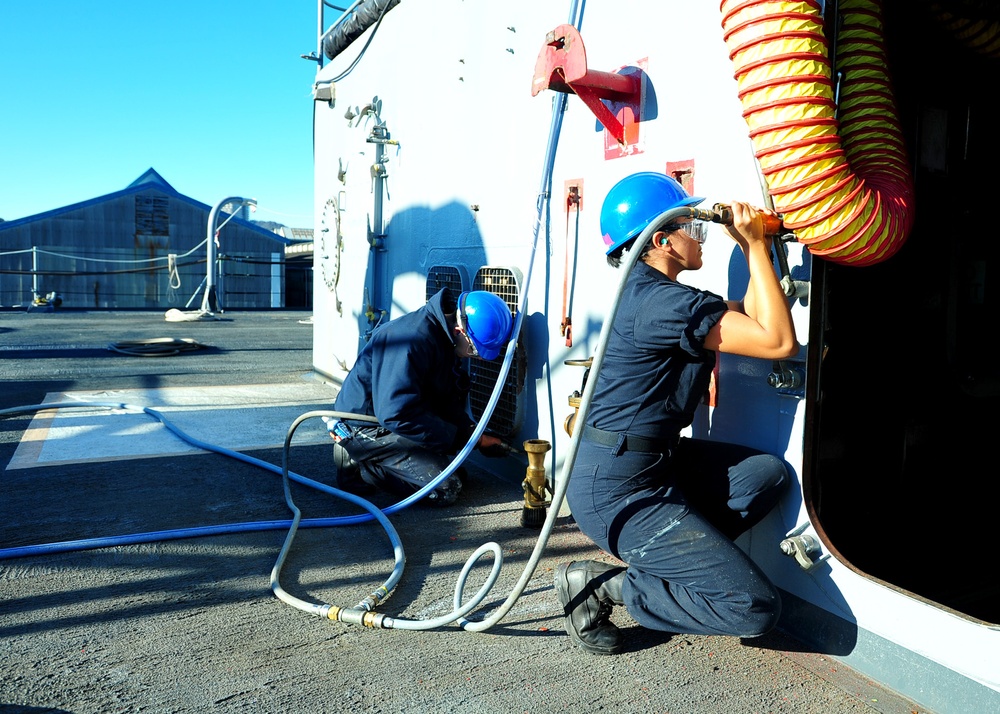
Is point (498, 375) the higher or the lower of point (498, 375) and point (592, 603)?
the higher

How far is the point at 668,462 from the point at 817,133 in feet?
3.86

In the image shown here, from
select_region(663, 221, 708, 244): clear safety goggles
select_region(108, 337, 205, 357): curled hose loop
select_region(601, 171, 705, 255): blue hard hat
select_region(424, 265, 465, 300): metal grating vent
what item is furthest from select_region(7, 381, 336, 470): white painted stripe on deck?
select_region(663, 221, 708, 244): clear safety goggles

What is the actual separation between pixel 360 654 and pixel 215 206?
19047 mm

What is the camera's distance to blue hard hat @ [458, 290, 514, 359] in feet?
13.2

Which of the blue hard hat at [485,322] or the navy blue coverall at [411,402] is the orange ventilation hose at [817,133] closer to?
the blue hard hat at [485,322]

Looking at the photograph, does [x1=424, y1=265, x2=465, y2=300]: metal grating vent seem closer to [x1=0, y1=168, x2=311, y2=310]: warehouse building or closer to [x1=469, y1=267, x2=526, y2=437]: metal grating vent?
[x1=469, y1=267, x2=526, y2=437]: metal grating vent

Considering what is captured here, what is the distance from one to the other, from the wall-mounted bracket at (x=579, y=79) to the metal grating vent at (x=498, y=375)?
1.19 m

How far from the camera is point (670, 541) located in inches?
96.8

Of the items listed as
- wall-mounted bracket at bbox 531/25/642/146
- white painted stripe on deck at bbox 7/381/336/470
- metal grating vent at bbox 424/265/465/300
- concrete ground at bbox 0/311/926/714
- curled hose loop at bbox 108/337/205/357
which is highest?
wall-mounted bracket at bbox 531/25/642/146

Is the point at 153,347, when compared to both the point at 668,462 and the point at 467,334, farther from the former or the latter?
the point at 668,462

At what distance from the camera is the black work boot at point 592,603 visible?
8.55 ft

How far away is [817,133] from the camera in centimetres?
225

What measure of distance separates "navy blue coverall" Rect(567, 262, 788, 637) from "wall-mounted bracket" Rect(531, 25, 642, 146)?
108 cm

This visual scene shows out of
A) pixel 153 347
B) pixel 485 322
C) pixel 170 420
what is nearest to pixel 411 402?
pixel 485 322
